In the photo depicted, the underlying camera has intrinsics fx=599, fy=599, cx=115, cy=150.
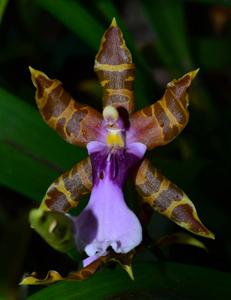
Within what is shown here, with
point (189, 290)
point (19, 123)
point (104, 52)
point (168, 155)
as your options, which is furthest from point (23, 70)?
point (189, 290)

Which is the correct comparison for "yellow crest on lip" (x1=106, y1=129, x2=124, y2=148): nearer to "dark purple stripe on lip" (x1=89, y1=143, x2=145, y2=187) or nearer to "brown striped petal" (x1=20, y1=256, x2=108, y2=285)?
"dark purple stripe on lip" (x1=89, y1=143, x2=145, y2=187)

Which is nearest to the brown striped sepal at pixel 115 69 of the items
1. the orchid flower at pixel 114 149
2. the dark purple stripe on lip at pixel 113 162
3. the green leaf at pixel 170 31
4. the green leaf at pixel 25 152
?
the orchid flower at pixel 114 149

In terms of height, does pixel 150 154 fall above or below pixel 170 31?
below

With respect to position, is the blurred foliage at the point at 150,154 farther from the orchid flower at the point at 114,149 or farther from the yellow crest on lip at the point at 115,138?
the yellow crest on lip at the point at 115,138

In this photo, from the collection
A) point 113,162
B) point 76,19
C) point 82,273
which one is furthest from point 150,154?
point 82,273

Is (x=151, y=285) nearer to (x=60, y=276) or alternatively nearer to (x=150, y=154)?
(x=60, y=276)

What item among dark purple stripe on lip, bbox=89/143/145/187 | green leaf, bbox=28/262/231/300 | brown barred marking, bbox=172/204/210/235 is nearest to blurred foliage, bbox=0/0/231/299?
green leaf, bbox=28/262/231/300

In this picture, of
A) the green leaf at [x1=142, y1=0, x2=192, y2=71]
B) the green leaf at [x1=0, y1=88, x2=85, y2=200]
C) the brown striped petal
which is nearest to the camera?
the brown striped petal
